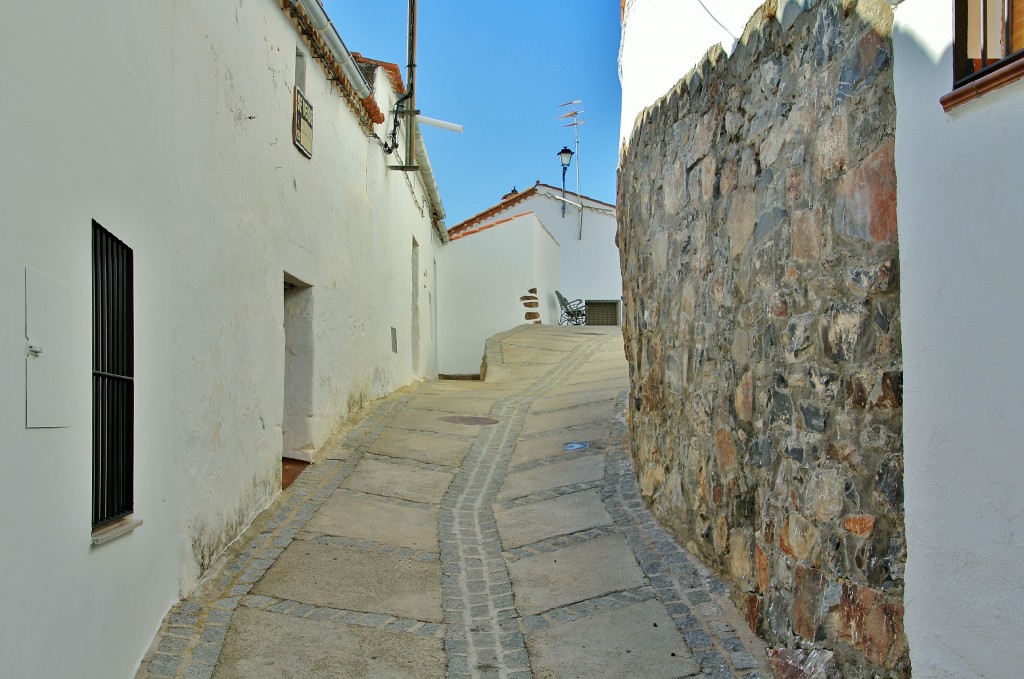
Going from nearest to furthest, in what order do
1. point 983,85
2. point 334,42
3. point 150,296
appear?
point 983,85, point 150,296, point 334,42

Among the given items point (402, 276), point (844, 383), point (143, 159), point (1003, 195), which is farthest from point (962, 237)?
point (402, 276)

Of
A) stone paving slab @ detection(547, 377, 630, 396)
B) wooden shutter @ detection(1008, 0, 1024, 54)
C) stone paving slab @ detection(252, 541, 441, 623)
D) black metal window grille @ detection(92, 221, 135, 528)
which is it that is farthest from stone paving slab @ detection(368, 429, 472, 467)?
wooden shutter @ detection(1008, 0, 1024, 54)

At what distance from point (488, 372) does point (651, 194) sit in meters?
7.14

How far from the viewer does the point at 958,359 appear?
237 cm

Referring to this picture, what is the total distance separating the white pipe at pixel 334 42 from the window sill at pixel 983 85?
4.70m

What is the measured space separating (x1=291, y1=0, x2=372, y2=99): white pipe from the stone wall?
9.44 ft

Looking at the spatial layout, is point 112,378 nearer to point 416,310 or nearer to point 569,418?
point 569,418

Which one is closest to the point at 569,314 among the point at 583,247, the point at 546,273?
the point at 546,273

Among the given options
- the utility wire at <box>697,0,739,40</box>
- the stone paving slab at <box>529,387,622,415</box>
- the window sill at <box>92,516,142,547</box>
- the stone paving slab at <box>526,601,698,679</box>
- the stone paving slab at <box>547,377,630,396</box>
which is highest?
the utility wire at <box>697,0,739,40</box>

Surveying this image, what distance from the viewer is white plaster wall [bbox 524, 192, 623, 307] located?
2144 cm

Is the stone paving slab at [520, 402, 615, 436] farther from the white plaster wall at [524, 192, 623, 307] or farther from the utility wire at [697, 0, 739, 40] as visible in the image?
the white plaster wall at [524, 192, 623, 307]

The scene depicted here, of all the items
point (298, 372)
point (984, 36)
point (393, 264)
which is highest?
point (393, 264)

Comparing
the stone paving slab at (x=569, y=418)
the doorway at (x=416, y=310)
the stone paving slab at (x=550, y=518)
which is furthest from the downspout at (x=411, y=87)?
the stone paving slab at (x=550, y=518)

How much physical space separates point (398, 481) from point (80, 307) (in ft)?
11.7
